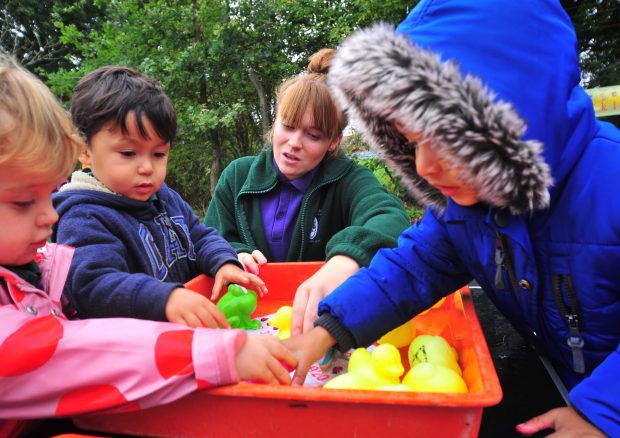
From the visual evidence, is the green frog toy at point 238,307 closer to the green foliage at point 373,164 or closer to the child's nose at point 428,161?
the child's nose at point 428,161

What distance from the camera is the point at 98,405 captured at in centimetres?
58

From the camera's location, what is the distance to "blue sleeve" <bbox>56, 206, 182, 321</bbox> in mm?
847

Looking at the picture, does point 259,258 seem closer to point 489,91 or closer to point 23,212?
point 23,212

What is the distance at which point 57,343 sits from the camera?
23.6 inches

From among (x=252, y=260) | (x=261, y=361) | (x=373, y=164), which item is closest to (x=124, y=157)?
(x=252, y=260)

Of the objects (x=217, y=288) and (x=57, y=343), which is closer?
(x=57, y=343)

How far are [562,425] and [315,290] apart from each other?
490mm

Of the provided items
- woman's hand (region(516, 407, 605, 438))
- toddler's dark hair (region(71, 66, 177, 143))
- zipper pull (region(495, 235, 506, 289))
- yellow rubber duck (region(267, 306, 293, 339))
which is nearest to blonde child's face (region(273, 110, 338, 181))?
toddler's dark hair (region(71, 66, 177, 143))

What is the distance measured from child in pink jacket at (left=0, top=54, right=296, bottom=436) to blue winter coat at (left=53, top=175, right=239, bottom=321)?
15cm

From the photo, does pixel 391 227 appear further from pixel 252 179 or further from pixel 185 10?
pixel 185 10

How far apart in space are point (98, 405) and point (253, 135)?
5.60 m

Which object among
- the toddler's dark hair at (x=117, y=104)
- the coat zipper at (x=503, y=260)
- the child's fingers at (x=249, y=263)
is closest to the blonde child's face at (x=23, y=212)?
the toddler's dark hair at (x=117, y=104)

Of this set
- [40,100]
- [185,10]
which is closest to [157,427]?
[40,100]

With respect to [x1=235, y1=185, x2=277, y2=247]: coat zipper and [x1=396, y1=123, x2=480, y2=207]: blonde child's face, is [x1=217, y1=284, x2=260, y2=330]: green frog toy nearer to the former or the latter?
[x1=235, y1=185, x2=277, y2=247]: coat zipper
